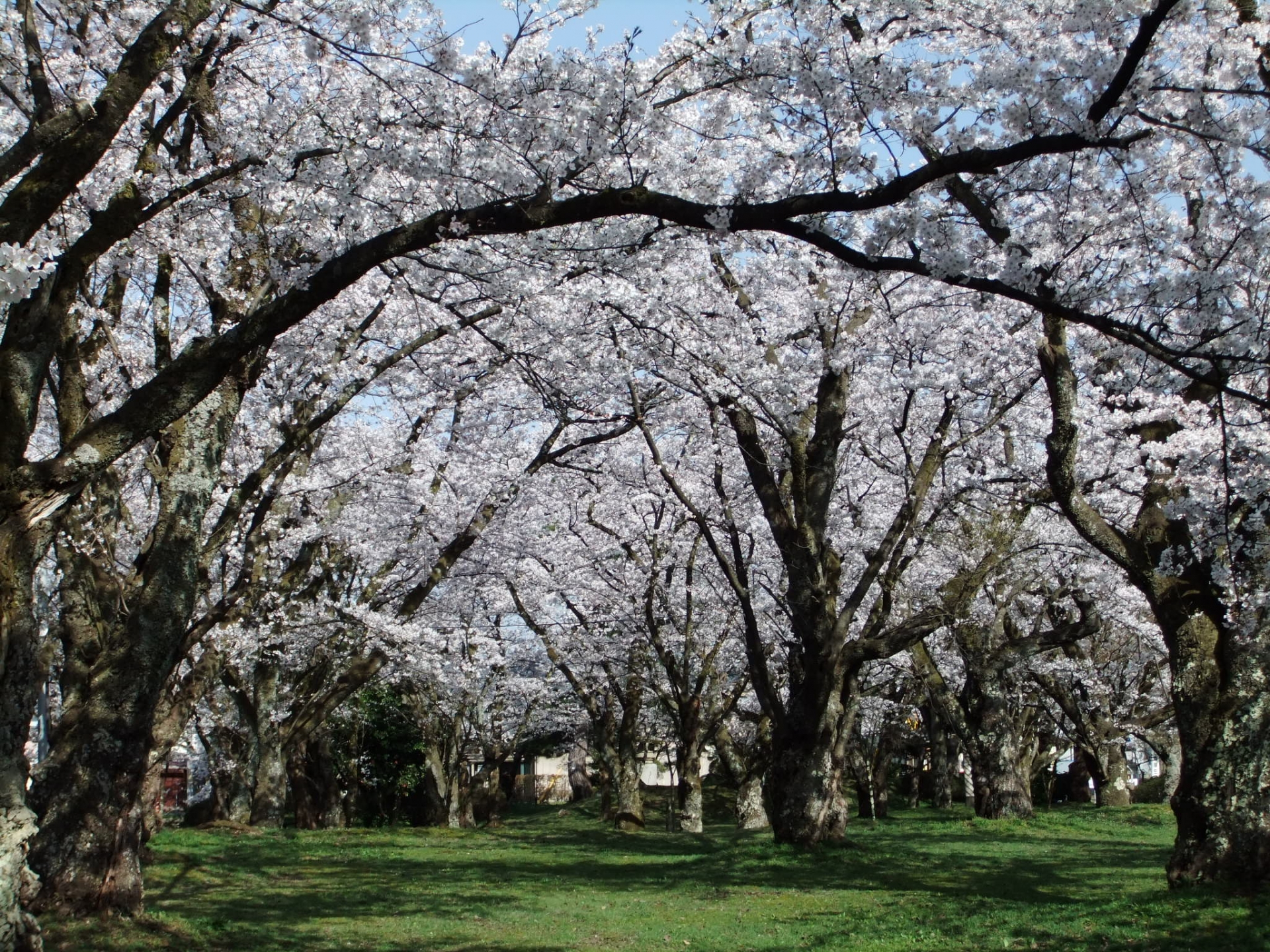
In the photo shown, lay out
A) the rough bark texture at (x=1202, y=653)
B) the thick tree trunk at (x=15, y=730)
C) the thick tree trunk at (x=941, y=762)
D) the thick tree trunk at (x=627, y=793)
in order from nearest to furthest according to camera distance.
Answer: the thick tree trunk at (x=15, y=730) → the rough bark texture at (x=1202, y=653) → the thick tree trunk at (x=627, y=793) → the thick tree trunk at (x=941, y=762)

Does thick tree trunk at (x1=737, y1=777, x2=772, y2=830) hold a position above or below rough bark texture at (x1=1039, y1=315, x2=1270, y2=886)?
below

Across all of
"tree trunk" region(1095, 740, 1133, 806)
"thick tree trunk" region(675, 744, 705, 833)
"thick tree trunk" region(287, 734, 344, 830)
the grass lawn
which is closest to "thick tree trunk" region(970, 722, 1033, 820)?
the grass lawn

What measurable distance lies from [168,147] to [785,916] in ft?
32.9

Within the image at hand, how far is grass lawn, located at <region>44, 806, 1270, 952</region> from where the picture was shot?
905cm

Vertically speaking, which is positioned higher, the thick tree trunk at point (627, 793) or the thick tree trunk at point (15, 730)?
the thick tree trunk at point (15, 730)

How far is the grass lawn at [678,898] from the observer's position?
356 inches

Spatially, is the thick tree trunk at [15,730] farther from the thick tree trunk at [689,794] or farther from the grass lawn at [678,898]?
the thick tree trunk at [689,794]

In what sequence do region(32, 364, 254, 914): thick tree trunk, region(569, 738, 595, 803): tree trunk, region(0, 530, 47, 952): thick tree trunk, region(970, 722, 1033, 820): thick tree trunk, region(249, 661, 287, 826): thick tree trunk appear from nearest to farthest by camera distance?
1. region(0, 530, 47, 952): thick tree trunk
2. region(32, 364, 254, 914): thick tree trunk
3. region(249, 661, 287, 826): thick tree trunk
4. region(970, 722, 1033, 820): thick tree trunk
5. region(569, 738, 595, 803): tree trunk

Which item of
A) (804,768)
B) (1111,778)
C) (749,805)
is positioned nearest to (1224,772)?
(804,768)

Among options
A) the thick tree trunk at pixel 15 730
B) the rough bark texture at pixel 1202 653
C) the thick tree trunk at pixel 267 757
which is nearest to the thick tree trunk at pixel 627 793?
the thick tree trunk at pixel 267 757

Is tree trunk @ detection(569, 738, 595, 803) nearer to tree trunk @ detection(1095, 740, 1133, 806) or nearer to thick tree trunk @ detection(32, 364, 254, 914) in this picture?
tree trunk @ detection(1095, 740, 1133, 806)

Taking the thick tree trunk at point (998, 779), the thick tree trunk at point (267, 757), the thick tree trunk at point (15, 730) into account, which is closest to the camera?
the thick tree trunk at point (15, 730)

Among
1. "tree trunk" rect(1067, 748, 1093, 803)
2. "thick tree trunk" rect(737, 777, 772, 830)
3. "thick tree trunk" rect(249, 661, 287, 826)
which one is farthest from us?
"tree trunk" rect(1067, 748, 1093, 803)

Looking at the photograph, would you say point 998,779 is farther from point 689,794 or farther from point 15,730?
point 15,730
